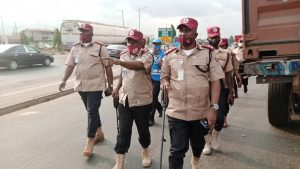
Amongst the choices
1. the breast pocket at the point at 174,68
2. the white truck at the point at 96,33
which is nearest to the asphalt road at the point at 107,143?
the breast pocket at the point at 174,68

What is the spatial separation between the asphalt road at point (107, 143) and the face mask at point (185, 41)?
5.79 ft

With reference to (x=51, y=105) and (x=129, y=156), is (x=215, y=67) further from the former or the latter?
(x=51, y=105)

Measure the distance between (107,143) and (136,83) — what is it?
179 centimetres

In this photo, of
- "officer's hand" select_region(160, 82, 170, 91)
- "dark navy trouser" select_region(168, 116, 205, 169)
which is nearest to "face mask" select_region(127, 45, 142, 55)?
"officer's hand" select_region(160, 82, 170, 91)

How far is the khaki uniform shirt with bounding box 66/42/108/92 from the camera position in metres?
5.30

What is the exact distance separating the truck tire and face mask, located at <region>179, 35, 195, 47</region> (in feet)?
10.5

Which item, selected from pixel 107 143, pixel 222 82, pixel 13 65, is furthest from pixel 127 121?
pixel 13 65

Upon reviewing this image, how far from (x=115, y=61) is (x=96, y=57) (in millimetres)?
1444

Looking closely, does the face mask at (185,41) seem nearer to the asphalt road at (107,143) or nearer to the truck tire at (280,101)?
the asphalt road at (107,143)

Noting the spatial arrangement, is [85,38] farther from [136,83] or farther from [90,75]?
[136,83]

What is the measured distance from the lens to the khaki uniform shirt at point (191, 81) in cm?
367

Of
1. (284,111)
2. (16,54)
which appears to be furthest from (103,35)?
(284,111)

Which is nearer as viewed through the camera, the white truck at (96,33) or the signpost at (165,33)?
the signpost at (165,33)

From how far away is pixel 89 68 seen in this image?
5312 millimetres
